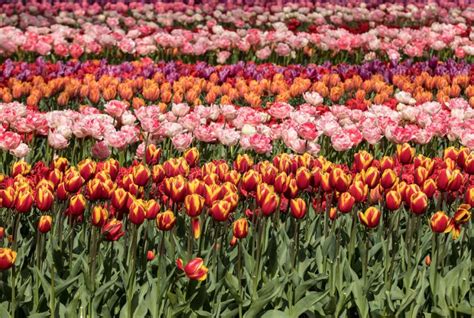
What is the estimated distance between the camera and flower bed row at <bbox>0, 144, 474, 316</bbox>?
3432 millimetres

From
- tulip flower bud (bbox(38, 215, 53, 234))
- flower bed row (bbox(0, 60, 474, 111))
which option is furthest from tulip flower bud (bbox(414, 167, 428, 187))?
flower bed row (bbox(0, 60, 474, 111))

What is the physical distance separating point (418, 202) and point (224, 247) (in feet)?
3.28

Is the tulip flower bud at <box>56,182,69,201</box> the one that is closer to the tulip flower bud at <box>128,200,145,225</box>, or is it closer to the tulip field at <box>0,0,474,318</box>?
the tulip field at <box>0,0,474,318</box>

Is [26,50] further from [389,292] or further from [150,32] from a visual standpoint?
[389,292]

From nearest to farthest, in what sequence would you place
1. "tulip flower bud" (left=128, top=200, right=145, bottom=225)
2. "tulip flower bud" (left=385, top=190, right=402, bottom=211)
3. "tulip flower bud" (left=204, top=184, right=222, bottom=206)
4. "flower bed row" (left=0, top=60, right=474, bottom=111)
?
"tulip flower bud" (left=128, top=200, right=145, bottom=225) → "tulip flower bud" (left=204, top=184, right=222, bottom=206) → "tulip flower bud" (left=385, top=190, right=402, bottom=211) → "flower bed row" (left=0, top=60, right=474, bottom=111)

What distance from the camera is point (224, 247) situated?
3.96 metres

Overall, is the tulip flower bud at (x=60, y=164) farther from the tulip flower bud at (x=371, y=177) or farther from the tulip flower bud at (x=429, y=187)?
the tulip flower bud at (x=429, y=187)

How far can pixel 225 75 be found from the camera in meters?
8.45

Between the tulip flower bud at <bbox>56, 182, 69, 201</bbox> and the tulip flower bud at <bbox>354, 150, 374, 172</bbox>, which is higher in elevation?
the tulip flower bud at <bbox>56, 182, 69, 201</bbox>

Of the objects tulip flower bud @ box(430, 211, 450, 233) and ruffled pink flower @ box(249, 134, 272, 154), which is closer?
tulip flower bud @ box(430, 211, 450, 233)

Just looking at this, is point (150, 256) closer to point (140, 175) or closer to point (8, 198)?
point (140, 175)

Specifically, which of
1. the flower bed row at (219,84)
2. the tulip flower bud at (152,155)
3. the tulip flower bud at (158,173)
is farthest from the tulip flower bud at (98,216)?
the flower bed row at (219,84)

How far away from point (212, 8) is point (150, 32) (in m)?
5.48

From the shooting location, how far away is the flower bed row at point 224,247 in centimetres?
343
